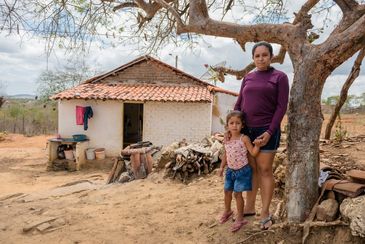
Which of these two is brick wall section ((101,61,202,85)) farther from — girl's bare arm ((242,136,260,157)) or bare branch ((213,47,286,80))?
girl's bare arm ((242,136,260,157))

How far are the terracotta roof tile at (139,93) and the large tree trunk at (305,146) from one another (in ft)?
31.6

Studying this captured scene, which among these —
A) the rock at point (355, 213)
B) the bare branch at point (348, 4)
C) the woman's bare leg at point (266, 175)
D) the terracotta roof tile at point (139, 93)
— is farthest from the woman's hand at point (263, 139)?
the terracotta roof tile at point (139, 93)

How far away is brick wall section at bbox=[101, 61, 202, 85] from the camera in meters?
15.7

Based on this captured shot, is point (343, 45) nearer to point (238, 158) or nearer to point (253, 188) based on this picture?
point (238, 158)

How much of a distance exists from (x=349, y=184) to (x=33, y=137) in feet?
77.2

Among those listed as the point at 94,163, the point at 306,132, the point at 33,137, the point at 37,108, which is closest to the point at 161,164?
the point at 306,132

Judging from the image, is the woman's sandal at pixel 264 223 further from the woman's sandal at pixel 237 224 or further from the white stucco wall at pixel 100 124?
the white stucco wall at pixel 100 124

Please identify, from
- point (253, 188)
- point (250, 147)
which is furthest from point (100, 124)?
point (250, 147)

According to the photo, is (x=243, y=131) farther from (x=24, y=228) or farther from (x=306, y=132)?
(x=24, y=228)

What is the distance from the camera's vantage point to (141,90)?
14711mm

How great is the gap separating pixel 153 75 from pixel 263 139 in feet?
41.4

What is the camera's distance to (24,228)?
521cm

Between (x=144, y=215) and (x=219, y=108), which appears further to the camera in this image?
(x=219, y=108)

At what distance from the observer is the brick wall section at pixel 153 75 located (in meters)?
15.7
